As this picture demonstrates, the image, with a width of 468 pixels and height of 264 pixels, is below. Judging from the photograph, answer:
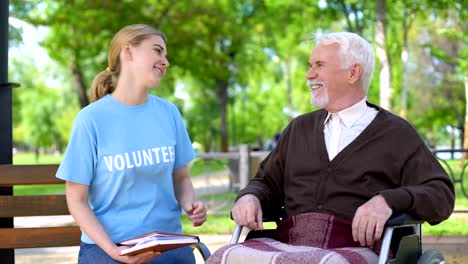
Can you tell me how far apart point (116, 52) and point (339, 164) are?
1.04 metres

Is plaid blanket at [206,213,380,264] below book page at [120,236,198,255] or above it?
below

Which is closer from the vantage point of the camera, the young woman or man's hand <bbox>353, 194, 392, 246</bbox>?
man's hand <bbox>353, 194, 392, 246</bbox>

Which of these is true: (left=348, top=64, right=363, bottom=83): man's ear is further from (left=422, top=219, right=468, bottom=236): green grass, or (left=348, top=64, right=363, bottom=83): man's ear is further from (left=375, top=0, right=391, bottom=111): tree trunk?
(left=375, top=0, right=391, bottom=111): tree trunk

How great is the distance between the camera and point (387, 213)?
9.60 feet

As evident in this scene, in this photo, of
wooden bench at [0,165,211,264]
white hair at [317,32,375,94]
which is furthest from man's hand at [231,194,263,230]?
wooden bench at [0,165,211,264]

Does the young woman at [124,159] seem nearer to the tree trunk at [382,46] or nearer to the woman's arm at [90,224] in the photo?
the woman's arm at [90,224]

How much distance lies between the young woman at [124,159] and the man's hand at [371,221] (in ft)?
2.26

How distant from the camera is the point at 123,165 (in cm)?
312

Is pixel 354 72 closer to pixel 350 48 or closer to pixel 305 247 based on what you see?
pixel 350 48

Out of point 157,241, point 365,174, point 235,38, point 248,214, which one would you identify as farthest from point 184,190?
point 235,38

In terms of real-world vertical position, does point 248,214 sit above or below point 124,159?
below

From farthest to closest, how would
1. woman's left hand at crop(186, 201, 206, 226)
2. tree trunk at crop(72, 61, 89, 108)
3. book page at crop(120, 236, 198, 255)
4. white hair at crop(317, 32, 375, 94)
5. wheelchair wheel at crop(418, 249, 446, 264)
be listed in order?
1. tree trunk at crop(72, 61, 89, 108)
2. white hair at crop(317, 32, 375, 94)
3. woman's left hand at crop(186, 201, 206, 226)
4. wheelchair wheel at crop(418, 249, 446, 264)
5. book page at crop(120, 236, 198, 255)

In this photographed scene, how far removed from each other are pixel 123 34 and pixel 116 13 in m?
16.3

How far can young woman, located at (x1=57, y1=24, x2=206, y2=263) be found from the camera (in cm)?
306
